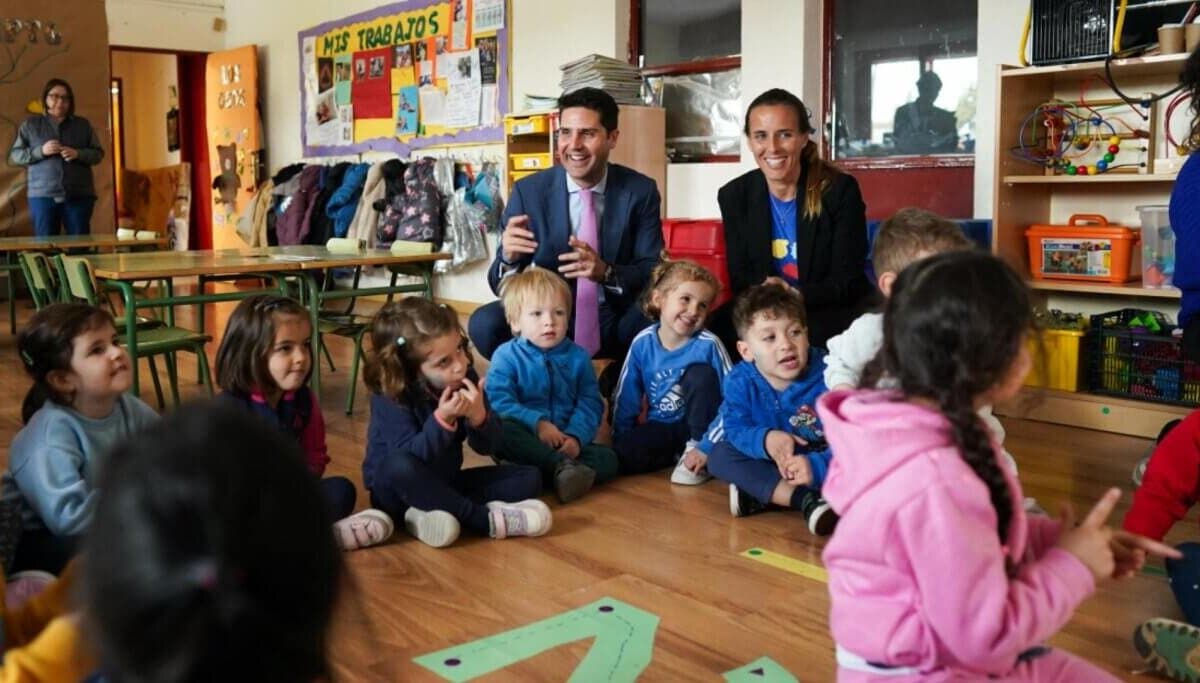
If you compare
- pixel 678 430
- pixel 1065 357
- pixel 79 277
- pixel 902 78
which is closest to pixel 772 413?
pixel 678 430

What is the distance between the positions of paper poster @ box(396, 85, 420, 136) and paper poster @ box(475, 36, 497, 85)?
701mm

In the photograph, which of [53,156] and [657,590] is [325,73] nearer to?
[53,156]

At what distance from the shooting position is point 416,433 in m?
2.58

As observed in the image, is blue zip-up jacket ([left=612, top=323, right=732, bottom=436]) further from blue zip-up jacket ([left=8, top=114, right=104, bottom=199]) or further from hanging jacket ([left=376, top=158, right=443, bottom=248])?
blue zip-up jacket ([left=8, top=114, right=104, bottom=199])

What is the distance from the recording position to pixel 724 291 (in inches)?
153

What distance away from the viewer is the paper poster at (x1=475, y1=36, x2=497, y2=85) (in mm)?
6543

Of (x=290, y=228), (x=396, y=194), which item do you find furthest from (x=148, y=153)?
(x=396, y=194)

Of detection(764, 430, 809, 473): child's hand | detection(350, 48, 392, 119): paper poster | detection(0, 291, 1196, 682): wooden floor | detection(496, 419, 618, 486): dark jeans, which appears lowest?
detection(0, 291, 1196, 682): wooden floor

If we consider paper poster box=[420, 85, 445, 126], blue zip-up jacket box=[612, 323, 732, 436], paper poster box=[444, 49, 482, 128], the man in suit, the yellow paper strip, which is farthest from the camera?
paper poster box=[420, 85, 445, 126]

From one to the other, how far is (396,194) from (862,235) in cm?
423

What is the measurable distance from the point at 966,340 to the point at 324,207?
21.7 feet

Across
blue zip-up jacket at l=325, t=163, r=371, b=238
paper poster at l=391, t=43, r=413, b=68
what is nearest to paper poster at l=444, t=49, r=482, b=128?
paper poster at l=391, t=43, r=413, b=68

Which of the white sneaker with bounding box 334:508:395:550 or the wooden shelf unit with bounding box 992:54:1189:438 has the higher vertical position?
the wooden shelf unit with bounding box 992:54:1189:438

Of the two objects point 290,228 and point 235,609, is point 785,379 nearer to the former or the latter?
point 235,609
